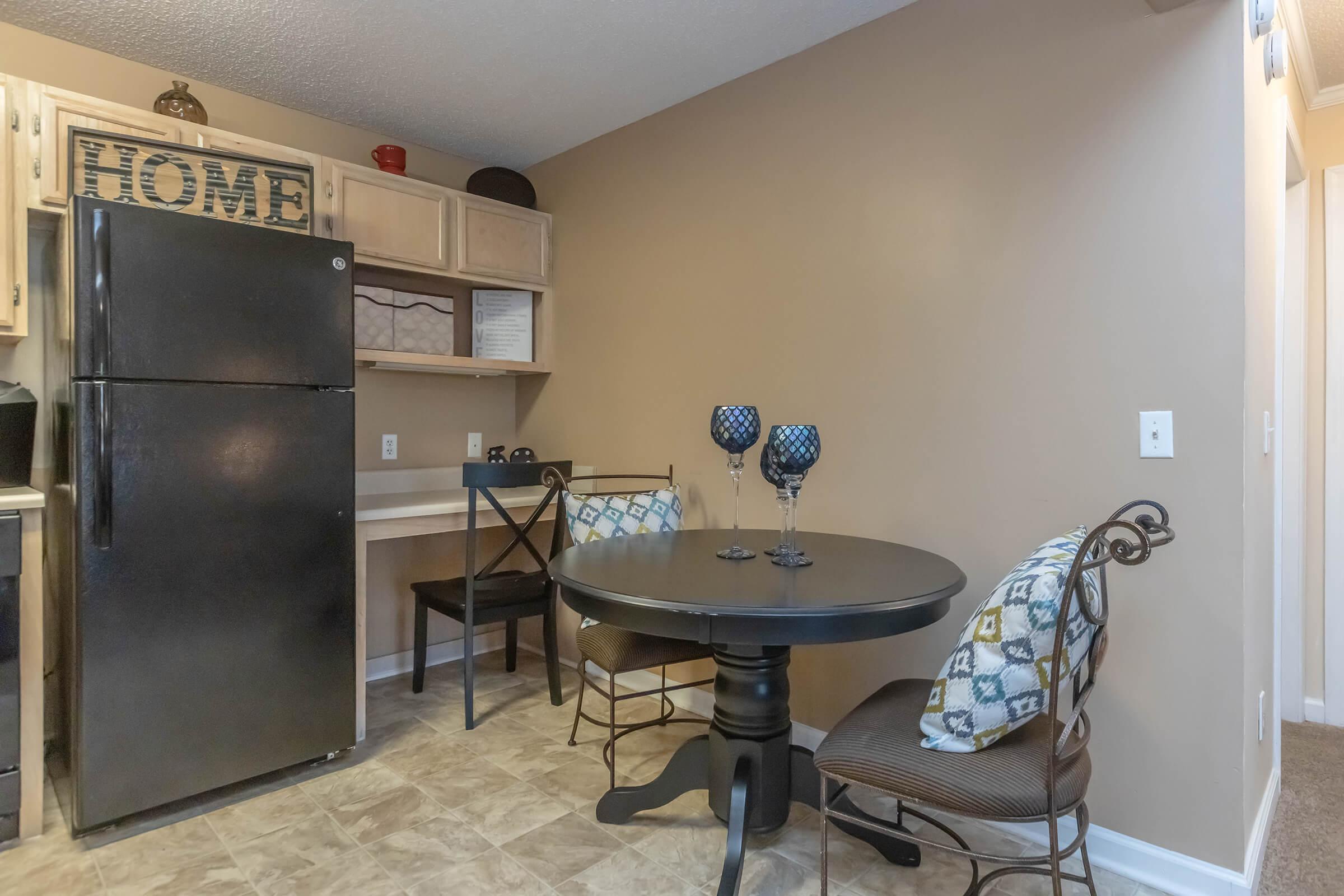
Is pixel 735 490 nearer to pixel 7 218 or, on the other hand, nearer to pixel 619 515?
pixel 619 515

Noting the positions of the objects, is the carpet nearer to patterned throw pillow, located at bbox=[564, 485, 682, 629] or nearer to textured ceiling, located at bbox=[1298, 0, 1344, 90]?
patterned throw pillow, located at bbox=[564, 485, 682, 629]

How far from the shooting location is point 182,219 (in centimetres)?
201

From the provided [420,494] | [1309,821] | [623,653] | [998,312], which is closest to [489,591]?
[420,494]

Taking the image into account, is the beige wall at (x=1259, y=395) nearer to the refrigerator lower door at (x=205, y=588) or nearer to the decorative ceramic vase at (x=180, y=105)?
the refrigerator lower door at (x=205, y=588)

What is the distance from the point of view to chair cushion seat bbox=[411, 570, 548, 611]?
108 inches

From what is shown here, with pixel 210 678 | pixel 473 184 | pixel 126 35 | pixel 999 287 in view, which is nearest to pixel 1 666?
pixel 210 678

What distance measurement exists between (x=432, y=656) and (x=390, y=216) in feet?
6.46

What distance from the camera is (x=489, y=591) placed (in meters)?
2.82

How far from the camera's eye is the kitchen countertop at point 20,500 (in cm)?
184

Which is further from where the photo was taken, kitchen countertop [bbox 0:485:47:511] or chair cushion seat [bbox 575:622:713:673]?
chair cushion seat [bbox 575:622:713:673]

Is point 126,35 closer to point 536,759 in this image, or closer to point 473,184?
point 473,184

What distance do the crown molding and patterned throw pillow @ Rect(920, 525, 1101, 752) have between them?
1815 mm

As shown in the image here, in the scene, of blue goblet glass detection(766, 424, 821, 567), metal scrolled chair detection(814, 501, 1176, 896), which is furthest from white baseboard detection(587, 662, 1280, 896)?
blue goblet glass detection(766, 424, 821, 567)

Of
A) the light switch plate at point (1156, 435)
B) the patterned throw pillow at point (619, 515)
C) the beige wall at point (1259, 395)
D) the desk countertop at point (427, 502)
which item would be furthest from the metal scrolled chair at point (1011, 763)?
the desk countertop at point (427, 502)
